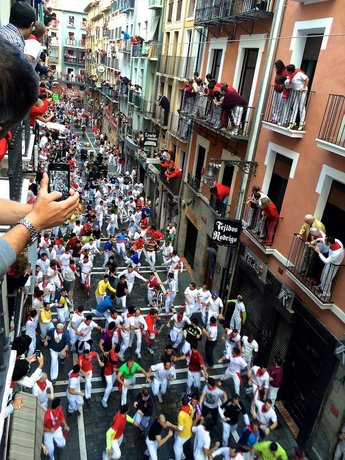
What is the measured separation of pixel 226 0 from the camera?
50.7ft

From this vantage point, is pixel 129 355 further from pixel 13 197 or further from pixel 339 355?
pixel 13 197

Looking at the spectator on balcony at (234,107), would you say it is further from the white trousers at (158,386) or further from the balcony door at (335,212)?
the white trousers at (158,386)

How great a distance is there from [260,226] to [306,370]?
4491 mm

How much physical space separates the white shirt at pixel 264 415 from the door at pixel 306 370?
4.17 feet

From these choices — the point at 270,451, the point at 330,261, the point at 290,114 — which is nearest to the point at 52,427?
the point at 270,451

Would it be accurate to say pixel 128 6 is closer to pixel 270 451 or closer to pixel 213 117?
pixel 213 117

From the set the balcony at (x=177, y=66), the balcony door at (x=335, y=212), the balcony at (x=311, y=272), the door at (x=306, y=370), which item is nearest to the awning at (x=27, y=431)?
the door at (x=306, y=370)

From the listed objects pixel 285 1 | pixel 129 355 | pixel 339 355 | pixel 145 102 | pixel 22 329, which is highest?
pixel 285 1

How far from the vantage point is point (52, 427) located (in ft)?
28.0

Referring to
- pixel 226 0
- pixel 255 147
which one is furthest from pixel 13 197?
pixel 226 0

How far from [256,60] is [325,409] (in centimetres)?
1163

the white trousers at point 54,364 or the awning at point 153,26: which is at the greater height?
the awning at point 153,26

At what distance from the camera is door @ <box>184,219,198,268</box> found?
20312mm

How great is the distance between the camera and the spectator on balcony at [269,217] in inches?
472
